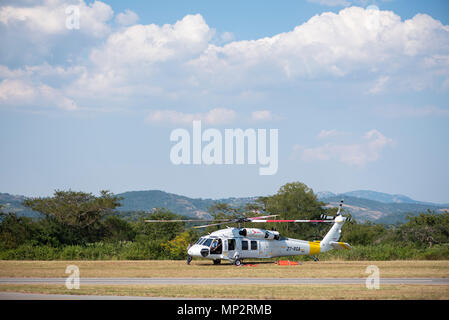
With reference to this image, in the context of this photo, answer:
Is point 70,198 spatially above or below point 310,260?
above

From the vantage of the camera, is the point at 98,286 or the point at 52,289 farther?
the point at 98,286

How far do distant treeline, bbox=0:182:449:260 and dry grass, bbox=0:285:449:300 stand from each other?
18784mm

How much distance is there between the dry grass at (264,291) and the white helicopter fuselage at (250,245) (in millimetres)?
11788

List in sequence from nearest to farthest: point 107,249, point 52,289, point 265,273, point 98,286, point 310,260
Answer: point 52,289, point 98,286, point 265,273, point 310,260, point 107,249

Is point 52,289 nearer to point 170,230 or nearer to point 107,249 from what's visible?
point 107,249

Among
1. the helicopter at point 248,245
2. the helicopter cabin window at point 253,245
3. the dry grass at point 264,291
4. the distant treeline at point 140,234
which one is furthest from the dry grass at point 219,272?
the distant treeline at point 140,234

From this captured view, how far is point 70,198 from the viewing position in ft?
210

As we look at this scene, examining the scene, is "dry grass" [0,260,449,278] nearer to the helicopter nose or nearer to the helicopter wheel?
the helicopter nose

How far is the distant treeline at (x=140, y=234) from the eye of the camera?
1555 inches

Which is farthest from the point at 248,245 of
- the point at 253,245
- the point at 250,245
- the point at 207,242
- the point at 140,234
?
the point at 140,234

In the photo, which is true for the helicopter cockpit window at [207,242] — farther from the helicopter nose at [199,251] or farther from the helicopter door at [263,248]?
the helicopter door at [263,248]

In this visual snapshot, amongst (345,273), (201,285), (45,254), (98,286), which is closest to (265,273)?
(345,273)

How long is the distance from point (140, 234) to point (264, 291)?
42678 mm
